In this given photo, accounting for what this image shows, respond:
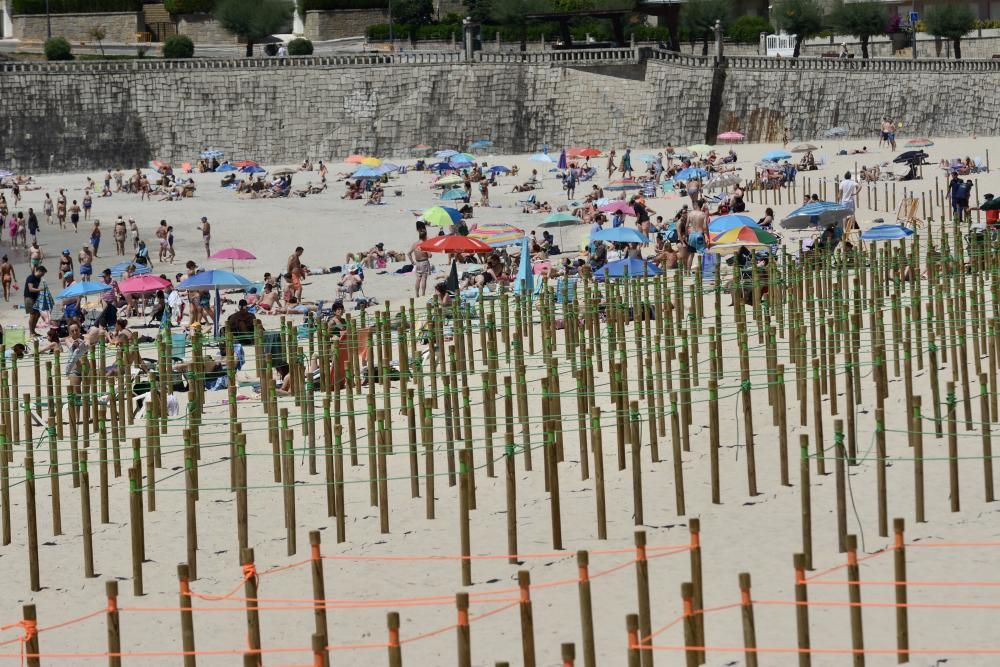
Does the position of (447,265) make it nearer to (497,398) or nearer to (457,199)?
(457,199)

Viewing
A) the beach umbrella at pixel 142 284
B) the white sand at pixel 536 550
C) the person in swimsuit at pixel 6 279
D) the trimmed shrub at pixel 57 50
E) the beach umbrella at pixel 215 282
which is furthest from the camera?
the trimmed shrub at pixel 57 50

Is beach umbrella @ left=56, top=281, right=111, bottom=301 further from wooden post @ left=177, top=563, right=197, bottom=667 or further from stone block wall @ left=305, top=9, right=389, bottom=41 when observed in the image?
stone block wall @ left=305, top=9, right=389, bottom=41

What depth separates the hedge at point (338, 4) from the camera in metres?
81.1

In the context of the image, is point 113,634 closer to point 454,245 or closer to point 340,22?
point 454,245

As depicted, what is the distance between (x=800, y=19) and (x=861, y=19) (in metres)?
2.58

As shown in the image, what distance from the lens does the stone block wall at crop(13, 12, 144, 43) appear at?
271 ft

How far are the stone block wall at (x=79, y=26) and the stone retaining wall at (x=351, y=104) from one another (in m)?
17.4

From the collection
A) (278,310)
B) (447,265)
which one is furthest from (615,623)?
(447,265)

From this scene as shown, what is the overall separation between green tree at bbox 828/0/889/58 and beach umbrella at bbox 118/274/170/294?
4725 cm

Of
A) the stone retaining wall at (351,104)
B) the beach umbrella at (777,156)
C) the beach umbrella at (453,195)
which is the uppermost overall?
the stone retaining wall at (351,104)

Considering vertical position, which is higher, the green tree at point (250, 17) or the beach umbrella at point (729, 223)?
the green tree at point (250, 17)

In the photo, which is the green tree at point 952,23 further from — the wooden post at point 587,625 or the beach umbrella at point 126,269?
the wooden post at point 587,625

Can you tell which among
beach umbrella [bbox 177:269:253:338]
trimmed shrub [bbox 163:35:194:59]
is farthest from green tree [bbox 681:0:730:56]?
Answer: beach umbrella [bbox 177:269:253:338]

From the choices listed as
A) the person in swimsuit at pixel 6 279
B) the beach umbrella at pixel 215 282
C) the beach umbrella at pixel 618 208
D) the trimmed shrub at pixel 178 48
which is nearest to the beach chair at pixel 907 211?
the beach umbrella at pixel 618 208
